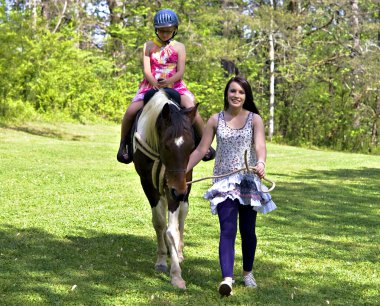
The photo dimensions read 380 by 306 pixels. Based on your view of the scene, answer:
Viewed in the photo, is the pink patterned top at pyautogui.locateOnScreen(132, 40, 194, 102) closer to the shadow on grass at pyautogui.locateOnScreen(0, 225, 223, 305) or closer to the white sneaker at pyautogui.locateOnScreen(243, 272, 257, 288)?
the shadow on grass at pyautogui.locateOnScreen(0, 225, 223, 305)

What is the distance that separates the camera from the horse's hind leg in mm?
6848

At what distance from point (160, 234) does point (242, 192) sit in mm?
1544

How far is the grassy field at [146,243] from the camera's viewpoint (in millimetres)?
5934

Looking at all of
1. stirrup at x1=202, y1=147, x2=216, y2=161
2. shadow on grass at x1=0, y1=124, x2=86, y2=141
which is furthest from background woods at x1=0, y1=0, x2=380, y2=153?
stirrup at x1=202, y1=147, x2=216, y2=161

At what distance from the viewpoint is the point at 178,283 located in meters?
6.12

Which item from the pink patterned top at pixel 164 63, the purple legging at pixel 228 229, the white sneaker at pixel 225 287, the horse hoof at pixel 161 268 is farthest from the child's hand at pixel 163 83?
the white sneaker at pixel 225 287

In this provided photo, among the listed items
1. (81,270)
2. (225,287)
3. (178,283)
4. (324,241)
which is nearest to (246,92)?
(225,287)

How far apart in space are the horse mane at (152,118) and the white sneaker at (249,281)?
1.53 m

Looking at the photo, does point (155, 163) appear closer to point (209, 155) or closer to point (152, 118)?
point (152, 118)

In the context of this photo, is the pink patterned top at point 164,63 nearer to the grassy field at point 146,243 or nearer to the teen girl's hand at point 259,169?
the teen girl's hand at point 259,169

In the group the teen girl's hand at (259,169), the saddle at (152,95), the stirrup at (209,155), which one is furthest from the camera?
the stirrup at (209,155)

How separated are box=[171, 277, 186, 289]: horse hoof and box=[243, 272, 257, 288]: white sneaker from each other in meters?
0.60

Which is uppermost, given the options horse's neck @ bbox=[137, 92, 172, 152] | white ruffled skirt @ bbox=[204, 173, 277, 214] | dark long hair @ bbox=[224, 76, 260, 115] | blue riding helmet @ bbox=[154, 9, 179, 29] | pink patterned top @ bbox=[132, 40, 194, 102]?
blue riding helmet @ bbox=[154, 9, 179, 29]

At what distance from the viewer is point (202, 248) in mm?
8164
